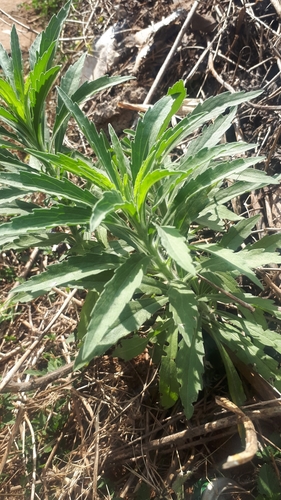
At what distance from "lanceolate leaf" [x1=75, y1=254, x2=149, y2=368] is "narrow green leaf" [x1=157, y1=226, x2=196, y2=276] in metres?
0.17

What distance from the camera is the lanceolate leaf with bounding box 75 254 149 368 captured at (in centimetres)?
144

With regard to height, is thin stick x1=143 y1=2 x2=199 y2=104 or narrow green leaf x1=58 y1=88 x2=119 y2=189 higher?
thin stick x1=143 y1=2 x2=199 y2=104

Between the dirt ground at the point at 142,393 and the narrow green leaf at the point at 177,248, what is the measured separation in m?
0.98

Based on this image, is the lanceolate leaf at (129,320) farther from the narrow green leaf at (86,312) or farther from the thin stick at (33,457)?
the thin stick at (33,457)

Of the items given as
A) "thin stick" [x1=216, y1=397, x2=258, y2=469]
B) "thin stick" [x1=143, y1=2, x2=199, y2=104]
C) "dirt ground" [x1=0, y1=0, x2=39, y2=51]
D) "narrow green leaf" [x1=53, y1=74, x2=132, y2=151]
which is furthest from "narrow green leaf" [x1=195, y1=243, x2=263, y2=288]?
"dirt ground" [x1=0, y1=0, x2=39, y2=51]

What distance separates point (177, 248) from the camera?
1477 mm

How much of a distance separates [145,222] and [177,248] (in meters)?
0.33

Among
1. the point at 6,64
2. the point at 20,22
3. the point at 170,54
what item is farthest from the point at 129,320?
the point at 20,22

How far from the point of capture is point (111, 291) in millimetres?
1533

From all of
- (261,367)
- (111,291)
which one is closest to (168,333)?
(261,367)

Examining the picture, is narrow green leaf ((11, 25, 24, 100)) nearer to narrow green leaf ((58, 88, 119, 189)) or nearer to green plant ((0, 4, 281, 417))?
green plant ((0, 4, 281, 417))

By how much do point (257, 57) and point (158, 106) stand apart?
1.68 m

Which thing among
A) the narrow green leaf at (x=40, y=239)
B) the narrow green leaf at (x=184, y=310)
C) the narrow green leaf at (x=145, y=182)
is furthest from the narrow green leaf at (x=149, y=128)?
the narrow green leaf at (x=40, y=239)

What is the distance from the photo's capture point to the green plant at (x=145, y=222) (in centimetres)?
157
